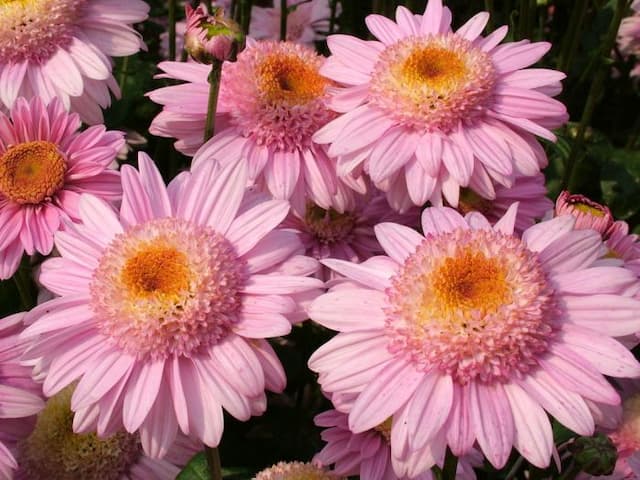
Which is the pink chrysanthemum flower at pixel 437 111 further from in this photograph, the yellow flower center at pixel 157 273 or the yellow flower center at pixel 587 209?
the yellow flower center at pixel 157 273

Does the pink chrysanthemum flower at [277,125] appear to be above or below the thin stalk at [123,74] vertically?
above

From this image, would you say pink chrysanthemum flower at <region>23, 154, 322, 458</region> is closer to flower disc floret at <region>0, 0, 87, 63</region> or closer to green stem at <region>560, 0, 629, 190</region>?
flower disc floret at <region>0, 0, 87, 63</region>

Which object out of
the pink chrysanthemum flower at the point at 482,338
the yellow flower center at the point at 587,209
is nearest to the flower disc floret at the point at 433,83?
the yellow flower center at the point at 587,209

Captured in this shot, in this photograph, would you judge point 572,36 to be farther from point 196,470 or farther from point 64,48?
point 196,470

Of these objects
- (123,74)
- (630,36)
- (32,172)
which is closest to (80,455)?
(32,172)

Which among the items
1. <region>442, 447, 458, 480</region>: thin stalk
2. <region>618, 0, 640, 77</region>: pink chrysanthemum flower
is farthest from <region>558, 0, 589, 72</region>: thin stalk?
<region>442, 447, 458, 480</region>: thin stalk
